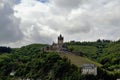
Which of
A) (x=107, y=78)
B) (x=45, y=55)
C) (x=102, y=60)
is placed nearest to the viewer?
(x=107, y=78)

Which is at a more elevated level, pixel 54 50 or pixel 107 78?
pixel 54 50

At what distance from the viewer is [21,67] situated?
146m

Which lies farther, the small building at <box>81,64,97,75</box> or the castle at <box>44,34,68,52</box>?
the castle at <box>44,34,68,52</box>

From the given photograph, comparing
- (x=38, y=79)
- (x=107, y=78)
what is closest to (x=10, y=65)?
(x=38, y=79)

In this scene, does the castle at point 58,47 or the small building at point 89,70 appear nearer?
the small building at point 89,70

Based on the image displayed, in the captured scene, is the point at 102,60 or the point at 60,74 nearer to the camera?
the point at 60,74

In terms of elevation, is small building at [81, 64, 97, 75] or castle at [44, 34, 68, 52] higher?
castle at [44, 34, 68, 52]

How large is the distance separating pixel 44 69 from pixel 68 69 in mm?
13316

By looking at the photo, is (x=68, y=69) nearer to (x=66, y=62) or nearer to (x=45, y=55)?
(x=66, y=62)

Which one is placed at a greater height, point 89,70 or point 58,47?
point 58,47

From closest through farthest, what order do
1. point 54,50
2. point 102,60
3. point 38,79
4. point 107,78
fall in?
point 107,78
point 38,79
point 54,50
point 102,60

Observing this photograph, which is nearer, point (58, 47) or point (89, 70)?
point (89, 70)

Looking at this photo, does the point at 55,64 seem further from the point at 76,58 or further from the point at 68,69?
the point at 76,58

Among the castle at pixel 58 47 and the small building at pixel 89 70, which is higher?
the castle at pixel 58 47
